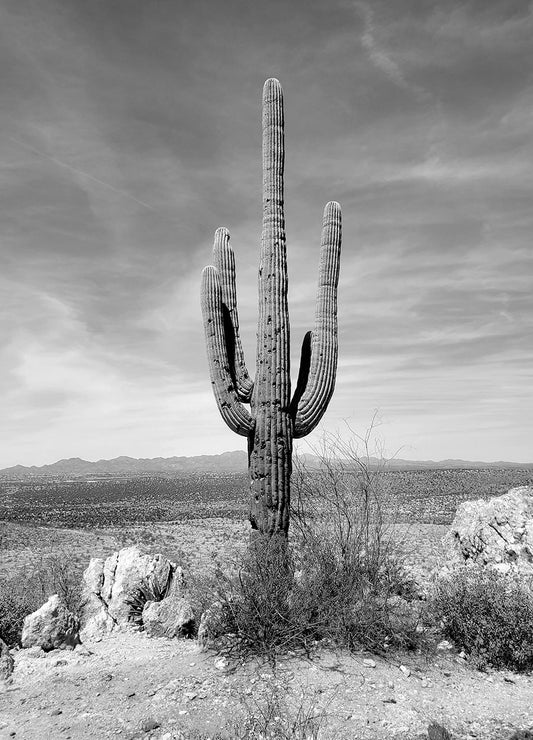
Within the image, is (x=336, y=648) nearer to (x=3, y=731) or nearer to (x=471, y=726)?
(x=471, y=726)

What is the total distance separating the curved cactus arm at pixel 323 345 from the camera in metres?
8.24

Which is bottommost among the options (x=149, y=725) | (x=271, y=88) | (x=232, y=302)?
(x=149, y=725)

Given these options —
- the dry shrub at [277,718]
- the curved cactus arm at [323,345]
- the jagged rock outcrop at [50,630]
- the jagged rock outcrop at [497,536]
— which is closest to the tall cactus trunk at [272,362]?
the curved cactus arm at [323,345]

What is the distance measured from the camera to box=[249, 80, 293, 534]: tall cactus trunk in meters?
7.39

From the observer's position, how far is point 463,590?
6465 mm

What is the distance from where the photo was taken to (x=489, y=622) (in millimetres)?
5992

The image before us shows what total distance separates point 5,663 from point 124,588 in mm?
1999

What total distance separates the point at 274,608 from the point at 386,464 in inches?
134

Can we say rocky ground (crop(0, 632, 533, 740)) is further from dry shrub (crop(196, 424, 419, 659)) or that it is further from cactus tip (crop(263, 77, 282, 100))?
cactus tip (crop(263, 77, 282, 100))

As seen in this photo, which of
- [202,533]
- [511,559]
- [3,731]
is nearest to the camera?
[3,731]

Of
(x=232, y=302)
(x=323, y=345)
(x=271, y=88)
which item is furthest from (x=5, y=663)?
(x=271, y=88)

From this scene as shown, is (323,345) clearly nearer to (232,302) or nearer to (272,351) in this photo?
(272,351)

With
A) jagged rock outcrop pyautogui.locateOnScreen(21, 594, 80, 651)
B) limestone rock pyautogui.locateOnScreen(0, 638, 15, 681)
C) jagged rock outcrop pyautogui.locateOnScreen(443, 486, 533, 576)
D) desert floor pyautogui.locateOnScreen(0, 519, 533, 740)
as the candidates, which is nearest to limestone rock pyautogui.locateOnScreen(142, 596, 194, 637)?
desert floor pyautogui.locateOnScreen(0, 519, 533, 740)

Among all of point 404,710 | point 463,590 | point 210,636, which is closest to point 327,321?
point 463,590
